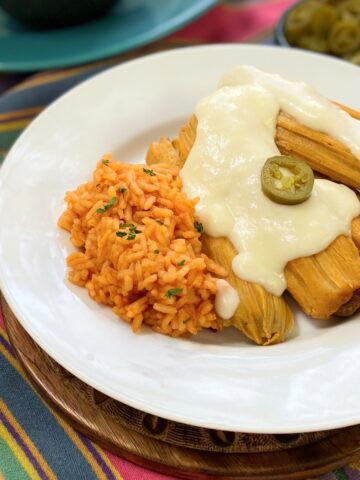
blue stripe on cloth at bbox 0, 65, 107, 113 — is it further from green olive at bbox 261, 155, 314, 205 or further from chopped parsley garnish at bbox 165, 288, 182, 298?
chopped parsley garnish at bbox 165, 288, 182, 298

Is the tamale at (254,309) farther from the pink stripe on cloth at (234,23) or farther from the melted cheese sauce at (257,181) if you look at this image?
the pink stripe on cloth at (234,23)

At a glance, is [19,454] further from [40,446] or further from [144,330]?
[144,330]

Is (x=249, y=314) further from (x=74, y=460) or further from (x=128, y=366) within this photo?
(x=74, y=460)

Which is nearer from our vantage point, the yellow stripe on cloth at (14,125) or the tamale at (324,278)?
the tamale at (324,278)

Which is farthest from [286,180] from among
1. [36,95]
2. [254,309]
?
[36,95]

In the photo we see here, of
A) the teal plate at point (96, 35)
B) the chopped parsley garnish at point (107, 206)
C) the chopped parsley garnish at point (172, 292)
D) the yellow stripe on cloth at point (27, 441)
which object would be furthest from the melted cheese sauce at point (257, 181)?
the teal plate at point (96, 35)

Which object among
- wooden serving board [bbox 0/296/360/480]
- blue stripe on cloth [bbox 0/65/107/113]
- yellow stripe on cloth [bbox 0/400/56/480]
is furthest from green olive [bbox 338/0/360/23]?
yellow stripe on cloth [bbox 0/400/56/480]
